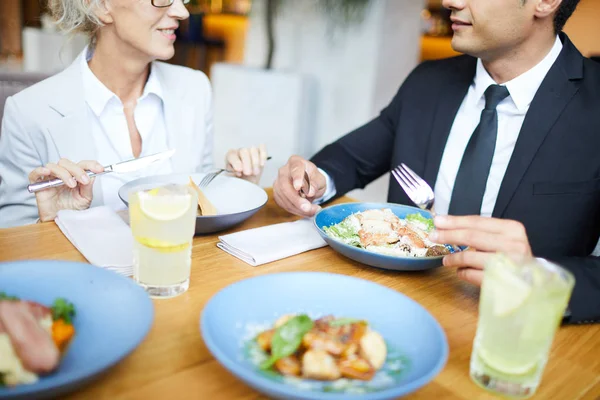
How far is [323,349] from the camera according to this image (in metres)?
0.70

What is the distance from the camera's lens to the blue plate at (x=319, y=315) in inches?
24.9

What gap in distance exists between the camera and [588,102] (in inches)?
58.0

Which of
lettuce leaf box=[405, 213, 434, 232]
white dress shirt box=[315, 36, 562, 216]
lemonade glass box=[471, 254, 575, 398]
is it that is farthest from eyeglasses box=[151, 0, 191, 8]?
lemonade glass box=[471, 254, 575, 398]

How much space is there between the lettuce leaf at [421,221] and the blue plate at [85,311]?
0.67 metres

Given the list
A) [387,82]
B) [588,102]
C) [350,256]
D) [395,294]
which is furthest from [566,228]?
[387,82]

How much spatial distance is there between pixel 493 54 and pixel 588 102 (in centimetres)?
29

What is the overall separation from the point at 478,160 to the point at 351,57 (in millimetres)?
2282

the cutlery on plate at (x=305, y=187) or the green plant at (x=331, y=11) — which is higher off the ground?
the green plant at (x=331, y=11)

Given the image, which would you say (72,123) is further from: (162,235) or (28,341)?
(28,341)

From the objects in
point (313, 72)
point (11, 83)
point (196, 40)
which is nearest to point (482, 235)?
point (11, 83)

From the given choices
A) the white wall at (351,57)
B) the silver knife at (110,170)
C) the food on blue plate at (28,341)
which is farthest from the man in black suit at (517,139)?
the white wall at (351,57)

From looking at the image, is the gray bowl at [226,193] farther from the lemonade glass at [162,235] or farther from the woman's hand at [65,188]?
the lemonade glass at [162,235]

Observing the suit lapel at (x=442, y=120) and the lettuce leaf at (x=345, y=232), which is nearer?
the lettuce leaf at (x=345, y=232)

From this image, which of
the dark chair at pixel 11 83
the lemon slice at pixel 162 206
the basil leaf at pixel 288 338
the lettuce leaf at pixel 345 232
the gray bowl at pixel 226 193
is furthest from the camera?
the dark chair at pixel 11 83
